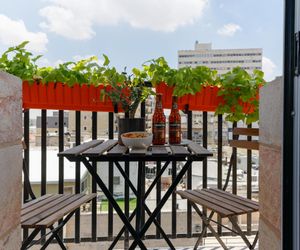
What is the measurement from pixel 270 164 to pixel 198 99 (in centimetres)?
177

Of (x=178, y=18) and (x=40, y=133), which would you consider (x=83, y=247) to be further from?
(x=178, y=18)

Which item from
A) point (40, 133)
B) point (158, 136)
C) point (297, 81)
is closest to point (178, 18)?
point (158, 136)

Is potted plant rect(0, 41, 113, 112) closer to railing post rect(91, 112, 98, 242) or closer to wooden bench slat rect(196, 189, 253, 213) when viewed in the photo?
railing post rect(91, 112, 98, 242)

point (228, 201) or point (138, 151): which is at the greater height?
point (138, 151)

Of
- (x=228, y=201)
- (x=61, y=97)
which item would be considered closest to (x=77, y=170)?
(x=61, y=97)

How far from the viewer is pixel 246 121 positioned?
9.18 feet

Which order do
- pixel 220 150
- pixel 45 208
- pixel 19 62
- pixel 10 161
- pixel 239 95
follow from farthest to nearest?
pixel 220 150 → pixel 239 95 → pixel 19 62 → pixel 45 208 → pixel 10 161

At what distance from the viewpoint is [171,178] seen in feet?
9.14

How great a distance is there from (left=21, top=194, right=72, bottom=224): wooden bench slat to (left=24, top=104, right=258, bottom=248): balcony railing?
558 millimetres

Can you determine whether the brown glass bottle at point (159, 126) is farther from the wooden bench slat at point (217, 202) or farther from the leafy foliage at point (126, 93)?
the wooden bench slat at point (217, 202)

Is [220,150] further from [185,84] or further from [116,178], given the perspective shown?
[116,178]

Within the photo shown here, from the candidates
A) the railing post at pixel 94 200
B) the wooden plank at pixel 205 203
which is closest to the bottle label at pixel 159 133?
the wooden plank at pixel 205 203

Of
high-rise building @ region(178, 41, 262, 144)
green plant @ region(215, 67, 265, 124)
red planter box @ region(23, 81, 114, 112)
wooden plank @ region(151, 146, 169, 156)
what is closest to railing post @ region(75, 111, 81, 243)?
red planter box @ region(23, 81, 114, 112)

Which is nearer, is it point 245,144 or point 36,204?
point 36,204
